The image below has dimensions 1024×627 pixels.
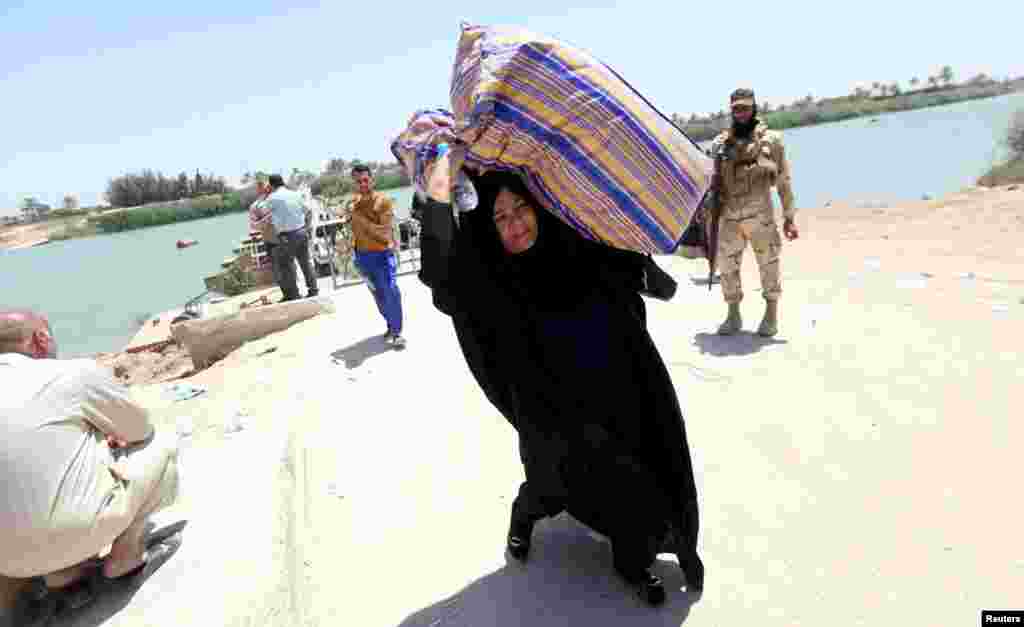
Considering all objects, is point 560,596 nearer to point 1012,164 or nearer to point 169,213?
point 1012,164

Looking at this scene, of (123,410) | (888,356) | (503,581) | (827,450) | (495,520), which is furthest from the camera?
(888,356)

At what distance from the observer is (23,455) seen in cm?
231

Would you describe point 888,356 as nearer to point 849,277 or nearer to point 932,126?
point 849,277

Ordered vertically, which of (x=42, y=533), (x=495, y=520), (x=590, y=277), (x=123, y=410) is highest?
(x=590, y=277)

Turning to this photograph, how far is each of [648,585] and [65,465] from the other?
224cm

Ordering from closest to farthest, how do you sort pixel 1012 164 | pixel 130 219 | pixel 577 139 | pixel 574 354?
pixel 577 139 → pixel 574 354 → pixel 1012 164 → pixel 130 219

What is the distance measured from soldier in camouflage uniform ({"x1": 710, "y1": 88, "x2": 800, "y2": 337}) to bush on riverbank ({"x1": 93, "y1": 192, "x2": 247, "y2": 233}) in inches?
2548

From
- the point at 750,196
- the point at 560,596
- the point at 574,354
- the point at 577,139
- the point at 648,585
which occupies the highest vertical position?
the point at 577,139

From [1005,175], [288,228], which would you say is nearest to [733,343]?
[288,228]

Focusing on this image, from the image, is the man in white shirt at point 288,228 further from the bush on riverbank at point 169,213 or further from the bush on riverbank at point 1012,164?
the bush on riverbank at point 169,213

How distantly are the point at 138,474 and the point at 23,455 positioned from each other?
1.74ft

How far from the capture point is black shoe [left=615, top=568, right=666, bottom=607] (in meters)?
2.28

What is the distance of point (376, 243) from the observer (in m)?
6.23

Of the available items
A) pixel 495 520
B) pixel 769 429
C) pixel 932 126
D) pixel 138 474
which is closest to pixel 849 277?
pixel 769 429
